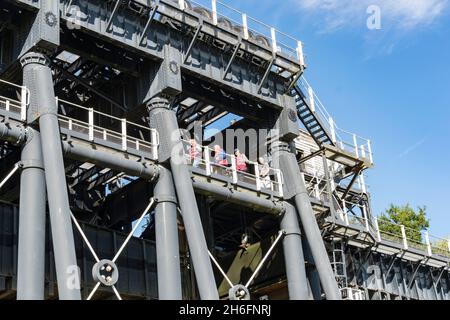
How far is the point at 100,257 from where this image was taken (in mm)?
30812

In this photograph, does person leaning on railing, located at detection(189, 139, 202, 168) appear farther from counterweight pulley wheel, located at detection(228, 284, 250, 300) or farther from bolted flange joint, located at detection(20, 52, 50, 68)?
bolted flange joint, located at detection(20, 52, 50, 68)

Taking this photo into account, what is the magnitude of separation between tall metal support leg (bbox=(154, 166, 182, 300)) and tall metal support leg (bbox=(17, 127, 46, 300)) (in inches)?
197

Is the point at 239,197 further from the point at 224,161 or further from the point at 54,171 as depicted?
the point at 54,171

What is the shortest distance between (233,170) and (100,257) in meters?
6.65

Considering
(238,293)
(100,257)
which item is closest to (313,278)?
(238,293)

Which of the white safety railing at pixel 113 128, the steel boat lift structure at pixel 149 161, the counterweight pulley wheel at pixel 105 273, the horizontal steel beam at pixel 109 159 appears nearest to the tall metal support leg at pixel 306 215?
the steel boat lift structure at pixel 149 161

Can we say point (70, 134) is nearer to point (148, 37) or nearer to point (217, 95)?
point (148, 37)

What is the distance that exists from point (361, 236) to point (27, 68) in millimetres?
21553

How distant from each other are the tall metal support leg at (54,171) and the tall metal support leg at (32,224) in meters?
0.42

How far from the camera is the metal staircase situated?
123 feet
